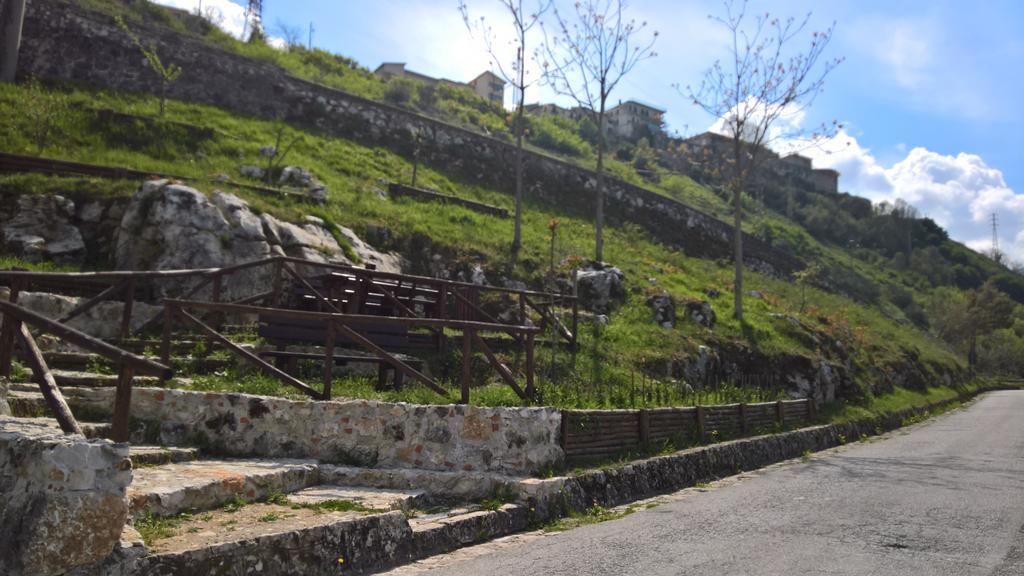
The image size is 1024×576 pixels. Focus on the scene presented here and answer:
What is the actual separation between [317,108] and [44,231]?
15.8 m

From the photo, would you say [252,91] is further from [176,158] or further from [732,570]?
[732,570]

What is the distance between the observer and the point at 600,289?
59.5 feet

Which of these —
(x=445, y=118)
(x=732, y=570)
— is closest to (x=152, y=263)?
(x=732, y=570)

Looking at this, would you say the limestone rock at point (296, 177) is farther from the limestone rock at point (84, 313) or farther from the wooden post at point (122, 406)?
the wooden post at point (122, 406)

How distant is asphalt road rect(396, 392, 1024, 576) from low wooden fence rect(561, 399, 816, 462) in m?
0.94

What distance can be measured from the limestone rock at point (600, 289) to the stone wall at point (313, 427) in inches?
404

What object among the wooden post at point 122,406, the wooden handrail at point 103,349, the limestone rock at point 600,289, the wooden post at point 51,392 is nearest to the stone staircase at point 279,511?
the wooden post at point 122,406

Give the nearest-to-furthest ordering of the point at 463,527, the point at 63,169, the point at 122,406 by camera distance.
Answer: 1. the point at 122,406
2. the point at 463,527
3. the point at 63,169

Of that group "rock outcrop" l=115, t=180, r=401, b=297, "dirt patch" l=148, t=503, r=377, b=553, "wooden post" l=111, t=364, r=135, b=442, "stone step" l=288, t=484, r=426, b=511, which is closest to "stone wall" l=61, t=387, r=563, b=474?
"stone step" l=288, t=484, r=426, b=511

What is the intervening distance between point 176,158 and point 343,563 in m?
16.2

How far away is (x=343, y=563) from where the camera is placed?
5.35 m

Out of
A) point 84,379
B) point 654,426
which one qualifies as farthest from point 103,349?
point 654,426

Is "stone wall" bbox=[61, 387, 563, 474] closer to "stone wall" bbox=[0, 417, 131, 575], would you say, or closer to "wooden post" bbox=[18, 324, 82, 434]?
"wooden post" bbox=[18, 324, 82, 434]

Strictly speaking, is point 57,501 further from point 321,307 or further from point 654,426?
point 654,426
